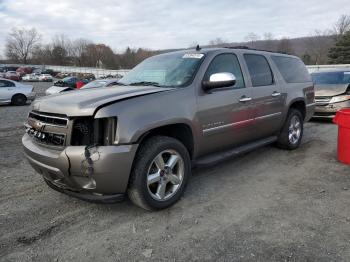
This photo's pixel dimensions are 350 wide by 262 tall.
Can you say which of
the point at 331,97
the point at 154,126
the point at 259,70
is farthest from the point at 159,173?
the point at 331,97

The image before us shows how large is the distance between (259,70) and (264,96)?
433 millimetres

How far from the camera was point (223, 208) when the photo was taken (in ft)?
12.6

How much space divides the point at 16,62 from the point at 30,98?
106361 millimetres

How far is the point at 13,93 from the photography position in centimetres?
1645

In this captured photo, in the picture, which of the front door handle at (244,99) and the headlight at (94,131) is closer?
the headlight at (94,131)

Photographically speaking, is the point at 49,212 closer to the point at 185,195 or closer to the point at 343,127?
the point at 185,195

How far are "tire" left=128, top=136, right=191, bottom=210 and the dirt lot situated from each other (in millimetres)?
179

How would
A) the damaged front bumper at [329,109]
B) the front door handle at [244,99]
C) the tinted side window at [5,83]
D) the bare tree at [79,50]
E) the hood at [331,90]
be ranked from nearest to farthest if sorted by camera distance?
the front door handle at [244,99], the damaged front bumper at [329,109], the hood at [331,90], the tinted side window at [5,83], the bare tree at [79,50]

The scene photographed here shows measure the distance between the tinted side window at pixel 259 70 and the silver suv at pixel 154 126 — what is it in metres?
0.02

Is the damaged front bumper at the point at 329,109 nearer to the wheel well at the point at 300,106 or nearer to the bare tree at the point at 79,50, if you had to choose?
the wheel well at the point at 300,106

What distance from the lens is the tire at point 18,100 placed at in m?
16.6

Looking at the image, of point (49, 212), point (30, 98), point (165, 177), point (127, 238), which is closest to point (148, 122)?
point (165, 177)

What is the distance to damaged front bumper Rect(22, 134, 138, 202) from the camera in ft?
10.4

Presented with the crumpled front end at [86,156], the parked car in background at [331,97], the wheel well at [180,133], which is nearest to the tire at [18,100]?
the parked car in background at [331,97]
